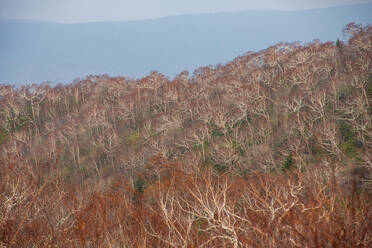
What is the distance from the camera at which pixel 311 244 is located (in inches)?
107

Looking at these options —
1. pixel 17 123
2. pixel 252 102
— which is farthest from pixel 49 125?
pixel 252 102

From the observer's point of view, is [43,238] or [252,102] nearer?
[43,238]

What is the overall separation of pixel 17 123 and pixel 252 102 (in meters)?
59.8

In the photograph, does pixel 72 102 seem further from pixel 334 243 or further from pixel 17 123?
pixel 334 243

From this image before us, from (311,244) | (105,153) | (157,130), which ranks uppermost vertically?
(311,244)

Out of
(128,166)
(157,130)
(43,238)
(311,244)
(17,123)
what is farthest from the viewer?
(17,123)

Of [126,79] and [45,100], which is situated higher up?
[126,79]

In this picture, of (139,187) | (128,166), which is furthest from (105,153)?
(139,187)

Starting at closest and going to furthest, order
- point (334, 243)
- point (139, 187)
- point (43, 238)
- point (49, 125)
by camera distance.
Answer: point (334, 243) → point (43, 238) → point (139, 187) → point (49, 125)

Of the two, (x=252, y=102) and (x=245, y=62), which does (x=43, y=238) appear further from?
(x=245, y=62)

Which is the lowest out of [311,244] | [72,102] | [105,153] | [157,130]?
[105,153]

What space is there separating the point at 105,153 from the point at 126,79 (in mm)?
29366

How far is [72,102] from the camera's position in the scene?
214ft

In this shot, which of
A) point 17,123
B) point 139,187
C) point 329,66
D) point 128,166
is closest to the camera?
point 139,187
